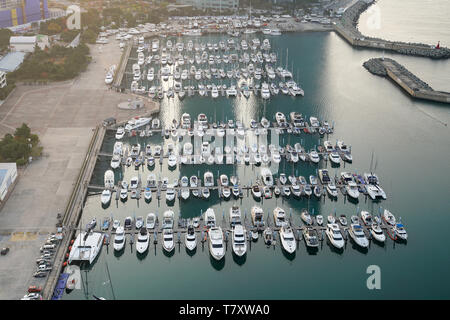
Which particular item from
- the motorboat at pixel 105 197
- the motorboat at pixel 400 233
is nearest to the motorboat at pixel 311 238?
the motorboat at pixel 400 233

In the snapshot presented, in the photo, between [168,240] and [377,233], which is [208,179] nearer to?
[168,240]

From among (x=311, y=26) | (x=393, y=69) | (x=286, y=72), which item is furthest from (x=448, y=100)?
(x=311, y=26)

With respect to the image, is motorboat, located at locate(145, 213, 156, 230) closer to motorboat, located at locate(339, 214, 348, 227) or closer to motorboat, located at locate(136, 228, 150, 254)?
motorboat, located at locate(136, 228, 150, 254)

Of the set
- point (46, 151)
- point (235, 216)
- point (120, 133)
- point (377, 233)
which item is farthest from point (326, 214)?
point (46, 151)

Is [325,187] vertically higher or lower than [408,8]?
lower

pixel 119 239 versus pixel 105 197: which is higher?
pixel 105 197
